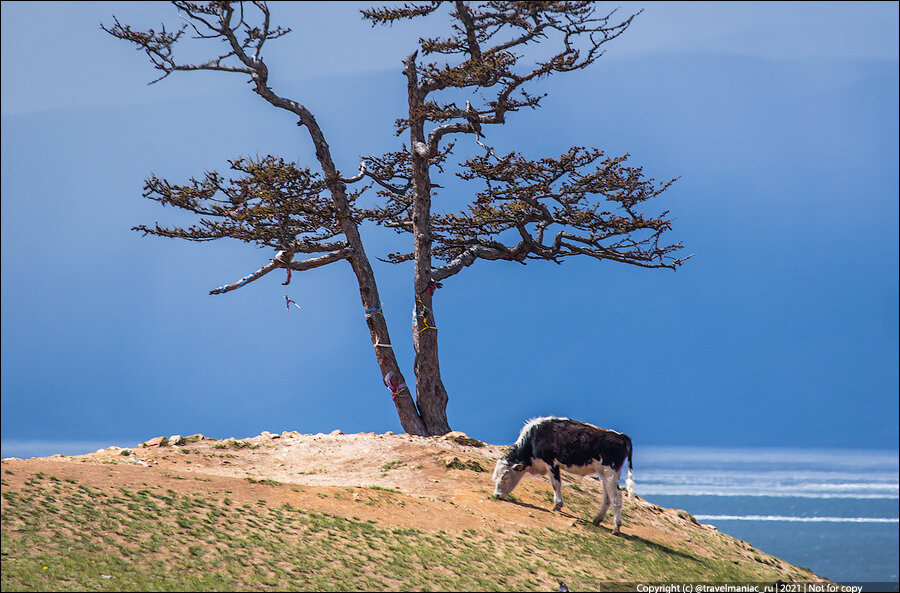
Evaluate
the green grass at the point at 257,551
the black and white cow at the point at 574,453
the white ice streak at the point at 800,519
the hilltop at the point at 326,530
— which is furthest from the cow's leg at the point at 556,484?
the white ice streak at the point at 800,519

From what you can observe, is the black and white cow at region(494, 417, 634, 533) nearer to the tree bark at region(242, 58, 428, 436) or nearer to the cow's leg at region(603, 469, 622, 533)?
the cow's leg at region(603, 469, 622, 533)

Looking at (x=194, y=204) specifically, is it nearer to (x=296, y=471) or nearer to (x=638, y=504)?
(x=296, y=471)

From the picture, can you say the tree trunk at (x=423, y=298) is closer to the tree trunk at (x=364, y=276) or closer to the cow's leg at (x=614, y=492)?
the tree trunk at (x=364, y=276)

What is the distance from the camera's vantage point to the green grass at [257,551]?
8.73m

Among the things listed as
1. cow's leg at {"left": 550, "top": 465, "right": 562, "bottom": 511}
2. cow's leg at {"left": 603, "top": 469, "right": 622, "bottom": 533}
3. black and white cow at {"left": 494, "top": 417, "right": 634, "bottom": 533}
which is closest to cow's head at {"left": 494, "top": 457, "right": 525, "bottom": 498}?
black and white cow at {"left": 494, "top": 417, "right": 634, "bottom": 533}

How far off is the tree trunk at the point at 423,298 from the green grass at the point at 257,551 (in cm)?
687

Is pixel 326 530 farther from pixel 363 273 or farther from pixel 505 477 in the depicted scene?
pixel 363 273

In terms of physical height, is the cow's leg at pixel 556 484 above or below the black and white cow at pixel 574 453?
below

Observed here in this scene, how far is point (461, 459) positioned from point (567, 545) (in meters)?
4.08

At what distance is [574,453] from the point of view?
42.1 feet

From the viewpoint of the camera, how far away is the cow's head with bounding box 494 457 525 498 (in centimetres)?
1352

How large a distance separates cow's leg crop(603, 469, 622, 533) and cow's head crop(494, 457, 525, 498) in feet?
4.56

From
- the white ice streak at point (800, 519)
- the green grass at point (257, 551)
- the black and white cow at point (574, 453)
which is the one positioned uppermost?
the white ice streak at point (800, 519)

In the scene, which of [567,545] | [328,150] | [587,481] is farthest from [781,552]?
[328,150]
